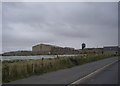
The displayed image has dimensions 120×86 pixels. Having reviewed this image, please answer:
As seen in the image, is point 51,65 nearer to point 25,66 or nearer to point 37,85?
point 25,66

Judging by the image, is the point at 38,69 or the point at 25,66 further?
the point at 38,69

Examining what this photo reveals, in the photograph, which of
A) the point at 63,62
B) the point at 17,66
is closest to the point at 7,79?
the point at 17,66

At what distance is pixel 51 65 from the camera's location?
29.9 m

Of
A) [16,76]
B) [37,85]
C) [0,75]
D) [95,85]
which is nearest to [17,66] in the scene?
[16,76]

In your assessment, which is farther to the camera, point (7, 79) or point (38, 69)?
point (38, 69)

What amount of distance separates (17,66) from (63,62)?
1542cm

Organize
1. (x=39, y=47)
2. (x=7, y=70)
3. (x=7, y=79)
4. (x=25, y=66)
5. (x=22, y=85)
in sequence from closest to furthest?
(x=22, y=85) → (x=7, y=79) → (x=7, y=70) → (x=25, y=66) → (x=39, y=47)

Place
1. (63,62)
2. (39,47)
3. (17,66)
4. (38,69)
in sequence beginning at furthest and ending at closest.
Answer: (39,47) < (63,62) < (38,69) < (17,66)

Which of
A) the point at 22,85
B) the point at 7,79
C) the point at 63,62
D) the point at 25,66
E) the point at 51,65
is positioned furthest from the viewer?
the point at 63,62

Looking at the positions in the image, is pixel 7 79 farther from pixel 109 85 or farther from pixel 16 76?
pixel 109 85

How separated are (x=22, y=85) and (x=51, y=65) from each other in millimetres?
14277

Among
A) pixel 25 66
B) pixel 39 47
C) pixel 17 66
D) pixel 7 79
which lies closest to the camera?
pixel 7 79

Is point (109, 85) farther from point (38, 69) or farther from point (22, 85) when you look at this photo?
point (38, 69)

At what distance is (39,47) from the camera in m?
146
